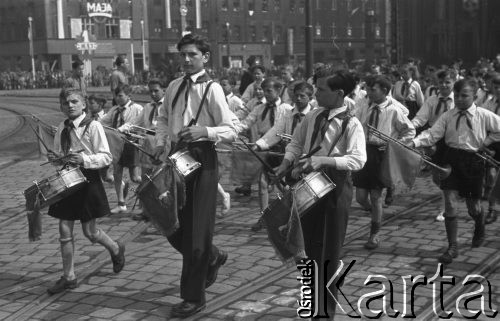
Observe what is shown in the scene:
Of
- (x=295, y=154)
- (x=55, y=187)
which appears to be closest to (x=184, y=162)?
(x=295, y=154)

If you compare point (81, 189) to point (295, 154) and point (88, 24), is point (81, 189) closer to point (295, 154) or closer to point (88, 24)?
point (295, 154)

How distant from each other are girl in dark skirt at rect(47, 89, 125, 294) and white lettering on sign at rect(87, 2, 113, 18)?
6200cm

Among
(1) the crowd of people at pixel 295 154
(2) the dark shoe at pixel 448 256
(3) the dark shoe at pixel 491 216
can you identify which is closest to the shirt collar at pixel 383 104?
(1) the crowd of people at pixel 295 154

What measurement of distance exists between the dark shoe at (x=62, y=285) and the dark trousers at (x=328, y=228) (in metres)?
2.37

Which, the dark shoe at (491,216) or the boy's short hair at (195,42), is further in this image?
the dark shoe at (491,216)

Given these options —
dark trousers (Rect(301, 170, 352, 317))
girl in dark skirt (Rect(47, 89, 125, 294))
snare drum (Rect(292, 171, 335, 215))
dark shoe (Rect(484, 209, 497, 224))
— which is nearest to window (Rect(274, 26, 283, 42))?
dark shoe (Rect(484, 209, 497, 224))

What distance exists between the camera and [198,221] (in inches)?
213

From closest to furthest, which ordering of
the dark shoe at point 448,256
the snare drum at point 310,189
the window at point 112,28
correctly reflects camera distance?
the snare drum at point 310,189, the dark shoe at point 448,256, the window at point 112,28

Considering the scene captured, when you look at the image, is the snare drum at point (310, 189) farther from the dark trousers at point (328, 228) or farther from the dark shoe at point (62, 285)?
the dark shoe at point (62, 285)

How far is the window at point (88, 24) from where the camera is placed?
218 feet

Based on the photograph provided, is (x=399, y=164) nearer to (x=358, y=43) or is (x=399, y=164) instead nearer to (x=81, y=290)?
(x=81, y=290)

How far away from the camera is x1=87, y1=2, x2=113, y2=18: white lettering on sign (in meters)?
65.3

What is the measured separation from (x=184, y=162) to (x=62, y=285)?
Result: 6.00ft

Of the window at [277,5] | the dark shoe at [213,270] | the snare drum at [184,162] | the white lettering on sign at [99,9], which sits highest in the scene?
the window at [277,5]
